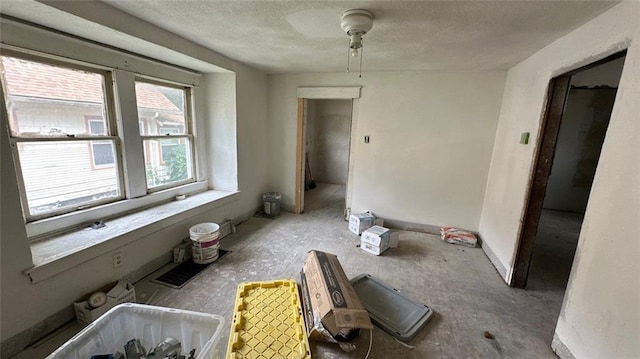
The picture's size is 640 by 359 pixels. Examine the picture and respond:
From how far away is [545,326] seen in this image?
6.40 feet

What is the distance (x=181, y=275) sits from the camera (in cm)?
243

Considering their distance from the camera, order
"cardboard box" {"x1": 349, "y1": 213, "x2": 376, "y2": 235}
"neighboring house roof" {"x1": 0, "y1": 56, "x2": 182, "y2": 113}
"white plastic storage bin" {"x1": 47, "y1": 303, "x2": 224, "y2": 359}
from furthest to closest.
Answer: "cardboard box" {"x1": 349, "y1": 213, "x2": 376, "y2": 235}, "neighboring house roof" {"x1": 0, "y1": 56, "x2": 182, "y2": 113}, "white plastic storage bin" {"x1": 47, "y1": 303, "x2": 224, "y2": 359}

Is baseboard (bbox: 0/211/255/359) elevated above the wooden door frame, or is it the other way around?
the wooden door frame

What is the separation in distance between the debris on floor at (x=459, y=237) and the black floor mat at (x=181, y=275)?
2869mm

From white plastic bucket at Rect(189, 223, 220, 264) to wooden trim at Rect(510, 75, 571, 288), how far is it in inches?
117

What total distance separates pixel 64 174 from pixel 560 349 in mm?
3878

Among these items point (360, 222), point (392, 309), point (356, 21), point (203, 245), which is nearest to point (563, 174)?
point (360, 222)

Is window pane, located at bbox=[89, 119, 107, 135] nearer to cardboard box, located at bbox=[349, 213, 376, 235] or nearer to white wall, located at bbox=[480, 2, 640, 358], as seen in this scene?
cardboard box, located at bbox=[349, 213, 376, 235]

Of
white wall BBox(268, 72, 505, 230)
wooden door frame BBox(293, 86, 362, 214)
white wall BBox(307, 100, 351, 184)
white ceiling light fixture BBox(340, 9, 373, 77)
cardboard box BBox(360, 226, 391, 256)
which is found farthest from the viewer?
white wall BBox(307, 100, 351, 184)

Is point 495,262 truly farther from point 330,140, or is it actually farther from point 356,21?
point 330,140

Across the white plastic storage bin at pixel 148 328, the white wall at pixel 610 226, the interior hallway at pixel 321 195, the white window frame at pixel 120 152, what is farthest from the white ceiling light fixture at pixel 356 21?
the interior hallway at pixel 321 195

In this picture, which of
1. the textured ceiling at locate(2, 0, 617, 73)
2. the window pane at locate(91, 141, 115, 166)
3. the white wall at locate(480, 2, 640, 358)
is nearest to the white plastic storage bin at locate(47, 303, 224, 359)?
the window pane at locate(91, 141, 115, 166)

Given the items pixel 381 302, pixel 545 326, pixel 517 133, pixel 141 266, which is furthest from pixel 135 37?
pixel 545 326

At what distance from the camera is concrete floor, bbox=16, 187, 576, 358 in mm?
1731
